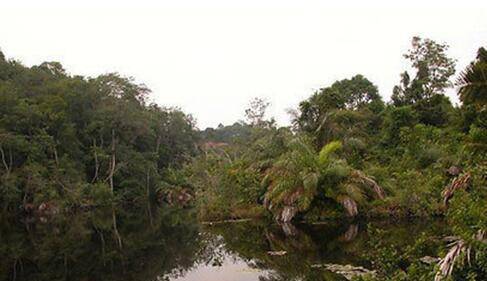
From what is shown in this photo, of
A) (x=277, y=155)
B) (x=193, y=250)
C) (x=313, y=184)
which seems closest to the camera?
(x=193, y=250)

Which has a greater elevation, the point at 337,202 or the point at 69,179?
the point at 69,179

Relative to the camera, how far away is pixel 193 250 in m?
17.4

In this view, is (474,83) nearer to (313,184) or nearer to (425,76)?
(313,184)

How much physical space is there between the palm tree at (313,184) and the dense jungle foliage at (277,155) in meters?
0.06

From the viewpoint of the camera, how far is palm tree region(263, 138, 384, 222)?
66.5ft

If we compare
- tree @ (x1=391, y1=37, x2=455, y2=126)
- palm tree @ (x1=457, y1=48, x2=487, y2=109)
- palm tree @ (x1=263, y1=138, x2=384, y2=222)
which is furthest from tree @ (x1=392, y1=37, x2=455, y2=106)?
palm tree @ (x1=457, y1=48, x2=487, y2=109)

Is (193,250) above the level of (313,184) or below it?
below

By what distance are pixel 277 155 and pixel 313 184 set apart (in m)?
6.40

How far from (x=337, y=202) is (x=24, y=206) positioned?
876 inches

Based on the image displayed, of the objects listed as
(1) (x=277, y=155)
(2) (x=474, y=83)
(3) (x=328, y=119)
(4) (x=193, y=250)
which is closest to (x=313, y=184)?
(4) (x=193, y=250)

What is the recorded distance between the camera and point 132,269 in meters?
14.4

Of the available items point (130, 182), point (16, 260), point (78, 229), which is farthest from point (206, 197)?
point (130, 182)

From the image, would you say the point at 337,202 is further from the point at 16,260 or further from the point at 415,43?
the point at 415,43

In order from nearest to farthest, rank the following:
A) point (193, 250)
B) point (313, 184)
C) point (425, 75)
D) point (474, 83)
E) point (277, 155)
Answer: point (474, 83), point (193, 250), point (313, 184), point (277, 155), point (425, 75)
